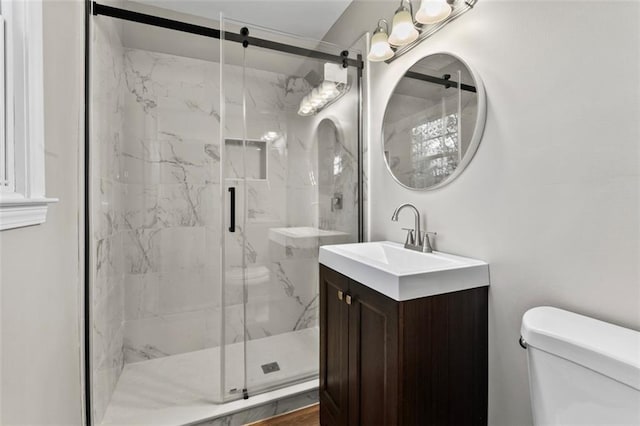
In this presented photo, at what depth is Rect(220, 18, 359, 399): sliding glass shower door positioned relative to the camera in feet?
5.93

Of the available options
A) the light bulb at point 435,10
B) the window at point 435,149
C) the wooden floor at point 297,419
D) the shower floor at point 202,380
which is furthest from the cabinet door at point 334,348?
the light bulb at point 435,10

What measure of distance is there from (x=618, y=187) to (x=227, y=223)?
1.75m

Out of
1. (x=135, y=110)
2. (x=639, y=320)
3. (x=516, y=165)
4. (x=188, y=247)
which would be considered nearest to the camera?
(x=639, y=320)

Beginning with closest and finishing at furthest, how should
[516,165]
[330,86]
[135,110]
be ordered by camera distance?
[516,165], [330,86], [135,110]

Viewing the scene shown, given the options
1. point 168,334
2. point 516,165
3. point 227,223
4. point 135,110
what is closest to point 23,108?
point 227,223

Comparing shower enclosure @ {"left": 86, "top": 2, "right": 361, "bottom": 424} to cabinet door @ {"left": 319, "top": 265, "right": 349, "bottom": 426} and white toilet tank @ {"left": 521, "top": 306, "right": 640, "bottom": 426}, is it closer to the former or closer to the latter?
cabinet door @ {"left": 319, "top": 265, "right": 349, "bottom": 426}

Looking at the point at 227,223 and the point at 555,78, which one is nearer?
the point at 555,78

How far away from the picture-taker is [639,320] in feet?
2.34

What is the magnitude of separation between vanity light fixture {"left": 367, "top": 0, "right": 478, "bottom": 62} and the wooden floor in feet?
6.66

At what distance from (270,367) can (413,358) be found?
122cm

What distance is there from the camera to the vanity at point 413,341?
0.94m

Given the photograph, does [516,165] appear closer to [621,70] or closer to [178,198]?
[621,70]

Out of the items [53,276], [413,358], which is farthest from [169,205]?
[413,358]

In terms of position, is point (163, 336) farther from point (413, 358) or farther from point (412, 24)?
point (412, 24)
